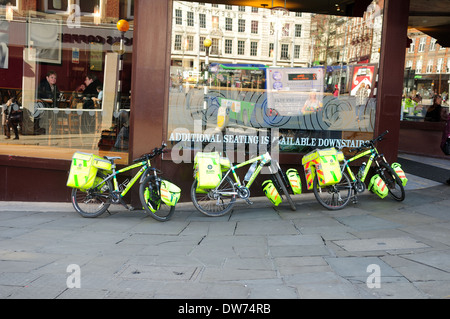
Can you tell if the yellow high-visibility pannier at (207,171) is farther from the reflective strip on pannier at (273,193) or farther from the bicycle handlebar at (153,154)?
the reflective strip on pannier at (273,193)

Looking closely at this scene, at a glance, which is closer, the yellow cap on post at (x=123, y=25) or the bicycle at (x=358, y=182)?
the bicycle at (x=358, y=182)

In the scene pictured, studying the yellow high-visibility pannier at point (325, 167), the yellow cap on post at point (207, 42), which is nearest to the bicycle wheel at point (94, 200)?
the yellow cap on post at point (207, 42)

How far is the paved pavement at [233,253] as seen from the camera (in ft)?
13.8

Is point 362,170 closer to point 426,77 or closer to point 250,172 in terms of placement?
point 250,172

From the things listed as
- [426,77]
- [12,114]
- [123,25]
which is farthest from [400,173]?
[426,77]

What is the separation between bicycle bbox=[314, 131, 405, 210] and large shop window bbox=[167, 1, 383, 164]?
2.46 feet

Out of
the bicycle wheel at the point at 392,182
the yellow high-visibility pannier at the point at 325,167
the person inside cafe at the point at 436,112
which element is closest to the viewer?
the yellow high-visibility pannier at the point at 325,167

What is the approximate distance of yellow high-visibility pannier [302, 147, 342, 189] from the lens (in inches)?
288

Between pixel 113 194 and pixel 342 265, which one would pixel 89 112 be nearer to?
pixel 113 194

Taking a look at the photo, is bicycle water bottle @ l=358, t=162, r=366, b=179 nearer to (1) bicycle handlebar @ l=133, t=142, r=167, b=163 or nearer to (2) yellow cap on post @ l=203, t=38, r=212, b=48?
(1) bicycle handlebar @ l=133, t=142, r=167, b=163

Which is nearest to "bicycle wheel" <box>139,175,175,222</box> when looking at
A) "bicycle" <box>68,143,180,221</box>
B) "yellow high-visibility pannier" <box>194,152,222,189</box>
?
"bicycle" <box>68,143,180,221</box>

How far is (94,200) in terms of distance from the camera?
716 cm
